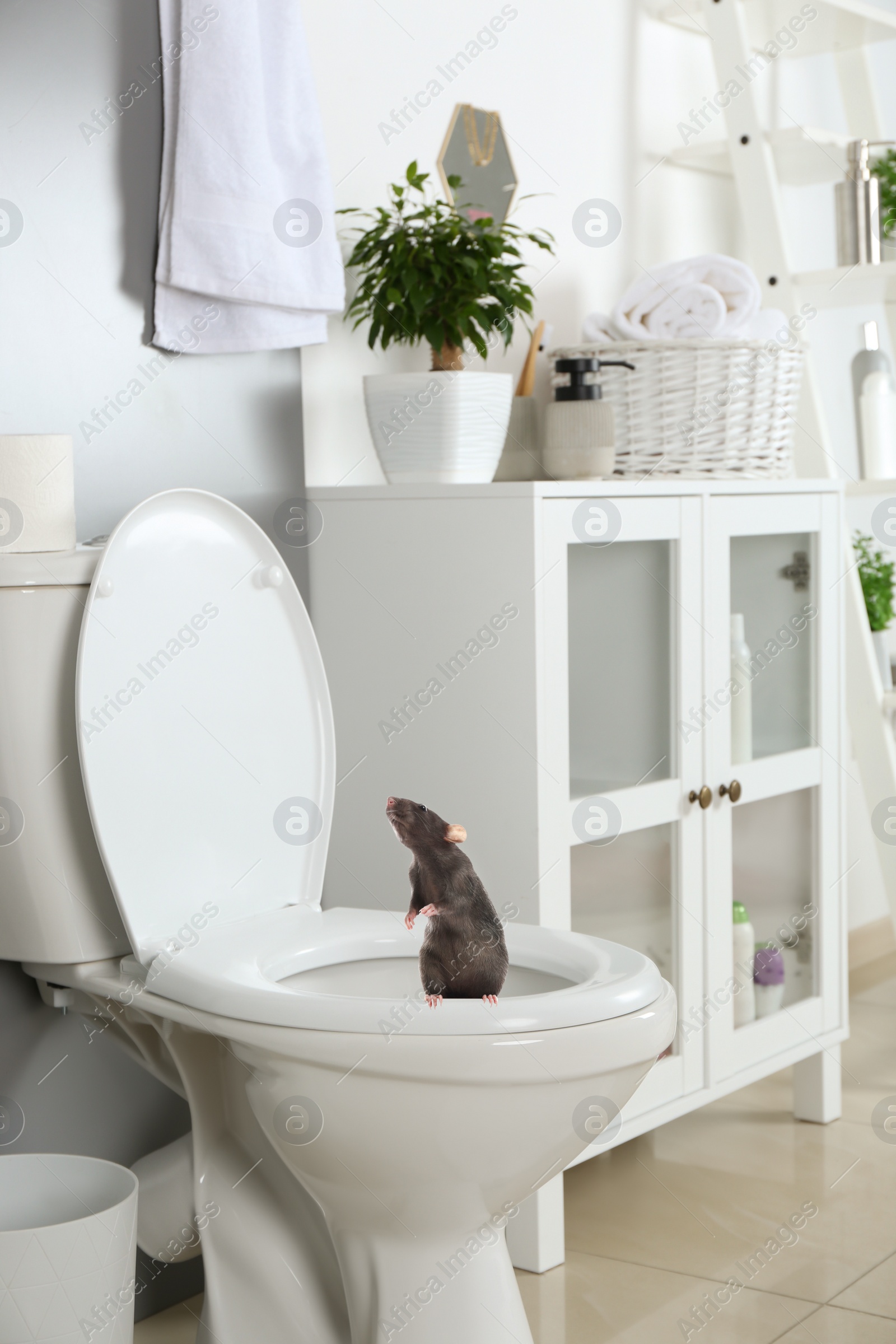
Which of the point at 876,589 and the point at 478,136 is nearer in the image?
the point at 478,136

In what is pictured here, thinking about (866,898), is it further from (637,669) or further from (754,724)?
(637,669)

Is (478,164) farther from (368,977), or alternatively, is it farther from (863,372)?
(368,977)

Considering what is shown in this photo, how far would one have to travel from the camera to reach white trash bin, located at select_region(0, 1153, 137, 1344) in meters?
1.19

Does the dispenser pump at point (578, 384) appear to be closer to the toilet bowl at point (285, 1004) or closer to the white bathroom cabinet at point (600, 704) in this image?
the white bathroom cabinet at point (600, 704)

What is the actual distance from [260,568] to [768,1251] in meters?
0.94

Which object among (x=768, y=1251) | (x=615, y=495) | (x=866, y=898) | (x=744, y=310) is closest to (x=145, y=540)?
(x=615, y=495)

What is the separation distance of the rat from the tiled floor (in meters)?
0.50

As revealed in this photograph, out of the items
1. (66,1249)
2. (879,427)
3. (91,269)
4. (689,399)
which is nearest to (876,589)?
(879,427)

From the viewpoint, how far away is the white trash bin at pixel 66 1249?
119cm

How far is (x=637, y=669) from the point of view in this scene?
169 cm

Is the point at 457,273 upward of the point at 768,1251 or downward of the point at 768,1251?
A: upward

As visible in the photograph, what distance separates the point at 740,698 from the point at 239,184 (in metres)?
0.88

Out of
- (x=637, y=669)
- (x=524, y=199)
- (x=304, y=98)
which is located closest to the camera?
(x=304, y=98)

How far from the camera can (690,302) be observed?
1.80m
